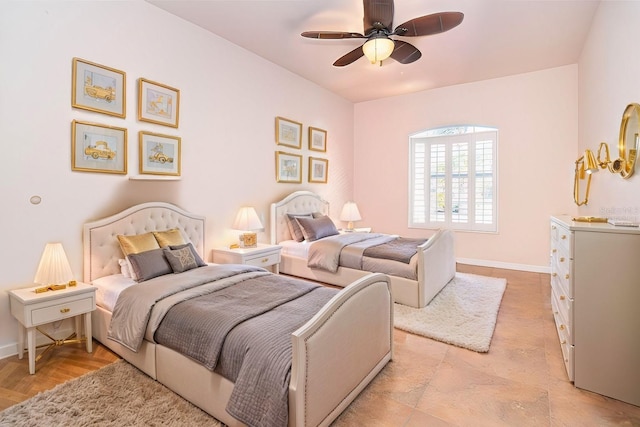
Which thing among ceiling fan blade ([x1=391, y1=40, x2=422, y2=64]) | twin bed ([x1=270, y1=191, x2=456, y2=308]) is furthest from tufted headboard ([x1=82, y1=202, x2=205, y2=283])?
ceiling fan blade ([x1=391, y1=40, x2=422, y2=64])

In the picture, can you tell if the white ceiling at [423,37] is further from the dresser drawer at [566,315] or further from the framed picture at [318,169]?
the dresser drawer at [566,315]

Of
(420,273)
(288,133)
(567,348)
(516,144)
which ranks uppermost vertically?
(288,133)

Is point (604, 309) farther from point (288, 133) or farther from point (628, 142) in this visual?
point (288, 133)

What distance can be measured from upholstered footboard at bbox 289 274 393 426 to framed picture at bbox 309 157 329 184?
3.42m

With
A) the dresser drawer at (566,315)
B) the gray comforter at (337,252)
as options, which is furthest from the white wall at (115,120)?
the dresser drawer at (566,315)

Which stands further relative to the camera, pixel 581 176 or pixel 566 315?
pixel 581 176

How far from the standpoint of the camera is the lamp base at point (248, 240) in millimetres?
3973

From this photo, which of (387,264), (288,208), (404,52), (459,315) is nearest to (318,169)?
(288,208)

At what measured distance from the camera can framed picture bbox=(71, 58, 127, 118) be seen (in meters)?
2.68

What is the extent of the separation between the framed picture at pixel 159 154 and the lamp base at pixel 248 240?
107 cm

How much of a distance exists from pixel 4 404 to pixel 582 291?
363cm

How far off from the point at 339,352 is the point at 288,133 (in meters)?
3.84

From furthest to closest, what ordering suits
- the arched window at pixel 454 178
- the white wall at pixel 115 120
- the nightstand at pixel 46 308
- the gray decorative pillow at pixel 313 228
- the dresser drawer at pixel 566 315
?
the arched window at pixel 454 178 < the gray decorative pillow at pixel 313 228 < the white wall at pixel 115 120 < the nightstand at pixel 46 308 < the dresser drawer at pixel 566 315

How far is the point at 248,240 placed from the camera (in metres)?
3.99
